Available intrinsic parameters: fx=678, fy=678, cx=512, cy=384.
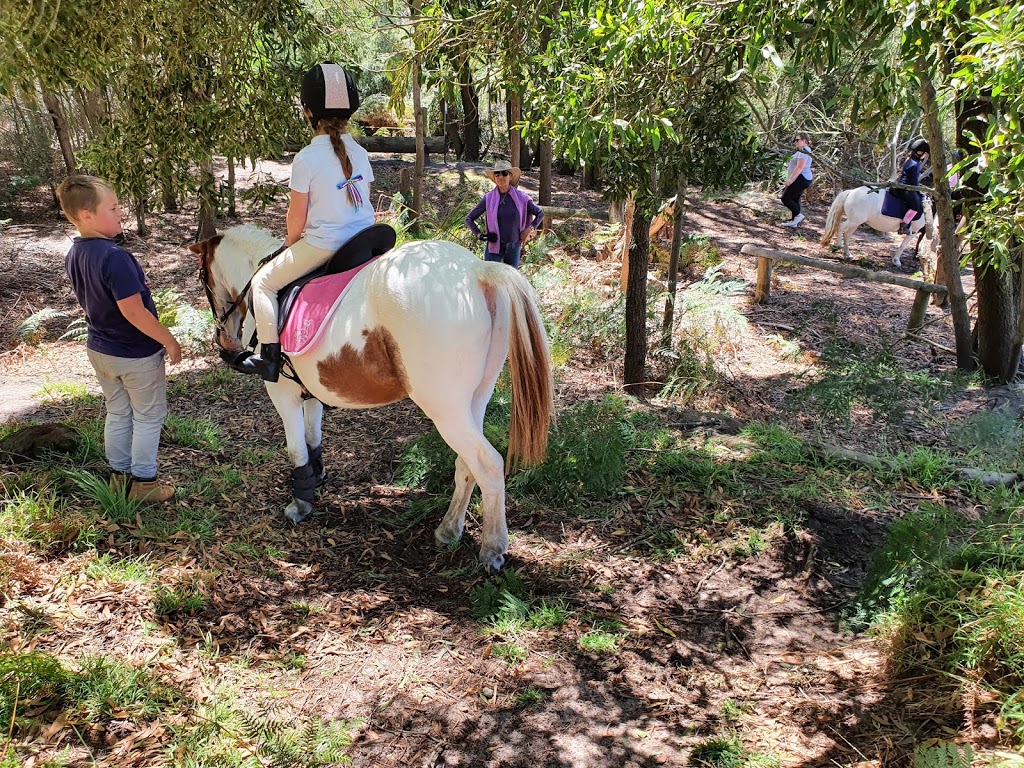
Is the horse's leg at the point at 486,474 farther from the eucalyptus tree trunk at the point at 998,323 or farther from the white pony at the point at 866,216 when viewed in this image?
the white pony at the point at 866,216

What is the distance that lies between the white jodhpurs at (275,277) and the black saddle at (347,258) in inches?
1.2

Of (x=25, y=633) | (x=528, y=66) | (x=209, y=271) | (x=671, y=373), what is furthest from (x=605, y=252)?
(x=25, y=633)

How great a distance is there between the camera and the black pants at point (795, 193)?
15172mm

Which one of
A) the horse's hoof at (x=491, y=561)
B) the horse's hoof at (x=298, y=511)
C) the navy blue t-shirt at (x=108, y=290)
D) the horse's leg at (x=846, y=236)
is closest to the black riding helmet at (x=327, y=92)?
the navy blue t-shirt at (x=108, y=290)

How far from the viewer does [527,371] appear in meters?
3.97

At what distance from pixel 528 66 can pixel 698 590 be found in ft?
12.5


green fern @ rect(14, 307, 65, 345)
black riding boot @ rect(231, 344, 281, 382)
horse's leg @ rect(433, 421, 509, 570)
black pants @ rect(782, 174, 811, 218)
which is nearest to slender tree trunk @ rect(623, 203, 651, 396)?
horse's leg @ rect(433, 421, 509, 570)

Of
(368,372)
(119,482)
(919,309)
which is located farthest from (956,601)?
(919,309)

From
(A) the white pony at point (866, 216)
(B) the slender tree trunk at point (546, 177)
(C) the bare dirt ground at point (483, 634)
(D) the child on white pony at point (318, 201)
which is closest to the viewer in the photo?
(C) the bare dirt ground at point (483, 634)

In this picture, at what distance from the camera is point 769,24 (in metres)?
3.08

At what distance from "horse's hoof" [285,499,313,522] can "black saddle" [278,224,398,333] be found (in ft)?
4.06

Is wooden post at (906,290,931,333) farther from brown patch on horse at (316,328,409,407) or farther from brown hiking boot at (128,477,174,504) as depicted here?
brown hiking boot at (128,477,174,504)

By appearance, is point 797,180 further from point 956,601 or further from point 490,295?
point 956,601

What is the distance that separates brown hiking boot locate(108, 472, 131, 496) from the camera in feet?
13.6
